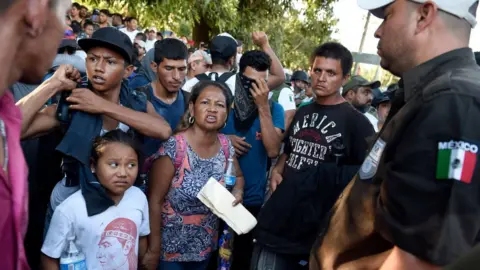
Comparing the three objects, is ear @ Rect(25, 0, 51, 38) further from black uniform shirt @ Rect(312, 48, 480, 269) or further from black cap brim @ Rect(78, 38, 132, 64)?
black cap brim @ Rect(78, 38, 132, 64)

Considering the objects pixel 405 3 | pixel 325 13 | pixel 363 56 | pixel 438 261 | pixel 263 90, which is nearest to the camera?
pixel 438 261

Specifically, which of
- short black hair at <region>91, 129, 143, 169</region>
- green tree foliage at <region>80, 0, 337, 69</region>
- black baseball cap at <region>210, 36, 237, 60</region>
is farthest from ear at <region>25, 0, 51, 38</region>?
green tree foliage at <region>80, 0, 337, 69</region>

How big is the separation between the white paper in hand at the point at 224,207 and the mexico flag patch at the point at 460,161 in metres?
1.68

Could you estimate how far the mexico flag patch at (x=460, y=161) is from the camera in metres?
1.12

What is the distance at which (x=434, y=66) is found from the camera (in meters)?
1.42

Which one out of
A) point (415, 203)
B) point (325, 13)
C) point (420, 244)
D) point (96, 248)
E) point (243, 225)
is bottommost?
point (96, 248)

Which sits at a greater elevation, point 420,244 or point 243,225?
point 420,244

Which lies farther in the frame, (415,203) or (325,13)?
(325,13)

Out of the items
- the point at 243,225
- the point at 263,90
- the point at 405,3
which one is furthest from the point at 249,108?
the point at 405,3

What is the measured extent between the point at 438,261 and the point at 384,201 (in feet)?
0.71

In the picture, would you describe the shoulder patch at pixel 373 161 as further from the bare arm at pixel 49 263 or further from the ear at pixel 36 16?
the bare arm at pixel 49 263

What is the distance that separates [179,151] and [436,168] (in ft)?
5.92

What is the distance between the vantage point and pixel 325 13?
14797 millimetres

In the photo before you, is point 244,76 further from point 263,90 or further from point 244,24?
point 244,24
